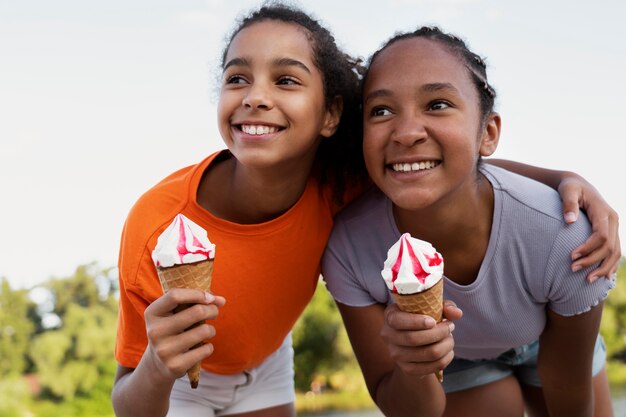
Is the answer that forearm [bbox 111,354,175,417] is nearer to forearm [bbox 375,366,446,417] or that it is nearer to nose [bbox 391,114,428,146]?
forearm [bbox 375,366,446,417]

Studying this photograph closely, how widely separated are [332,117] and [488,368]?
1759 mm

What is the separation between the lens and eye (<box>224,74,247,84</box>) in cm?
335

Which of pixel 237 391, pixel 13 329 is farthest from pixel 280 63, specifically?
pixel 13 329

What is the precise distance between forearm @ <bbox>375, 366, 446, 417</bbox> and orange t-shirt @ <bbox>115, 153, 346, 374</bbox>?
0.68 metres

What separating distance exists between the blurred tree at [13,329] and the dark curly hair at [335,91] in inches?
485

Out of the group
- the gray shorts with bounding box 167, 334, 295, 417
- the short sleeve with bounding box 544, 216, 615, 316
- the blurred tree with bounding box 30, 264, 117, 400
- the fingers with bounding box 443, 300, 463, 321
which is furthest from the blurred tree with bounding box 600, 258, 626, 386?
the fingers with bounding box 443, 300, 463, 321

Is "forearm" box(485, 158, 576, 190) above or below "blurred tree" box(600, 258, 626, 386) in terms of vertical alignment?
above

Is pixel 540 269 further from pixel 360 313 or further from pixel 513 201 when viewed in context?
pixel 360 313

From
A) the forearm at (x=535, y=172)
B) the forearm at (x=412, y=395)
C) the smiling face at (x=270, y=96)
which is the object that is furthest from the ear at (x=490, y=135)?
the forearm at (x=412, y=395)

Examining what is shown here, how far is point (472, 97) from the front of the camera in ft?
10.6

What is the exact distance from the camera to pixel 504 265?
3.33m

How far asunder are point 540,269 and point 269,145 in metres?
1.34

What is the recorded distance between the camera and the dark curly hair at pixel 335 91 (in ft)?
11.3

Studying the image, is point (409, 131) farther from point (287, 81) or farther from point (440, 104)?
point (287, 81)
